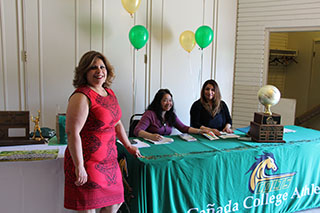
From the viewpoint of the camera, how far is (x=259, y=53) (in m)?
5.42

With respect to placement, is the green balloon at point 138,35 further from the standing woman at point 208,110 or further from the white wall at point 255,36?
the white wall at point 255,36

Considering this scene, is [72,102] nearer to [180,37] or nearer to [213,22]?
[180,37]

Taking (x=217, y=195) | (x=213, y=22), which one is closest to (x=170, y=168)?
(x=217, y=195)

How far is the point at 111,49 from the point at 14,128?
7.26 ft

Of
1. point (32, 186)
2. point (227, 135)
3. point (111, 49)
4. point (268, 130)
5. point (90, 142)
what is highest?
point (111, 49)

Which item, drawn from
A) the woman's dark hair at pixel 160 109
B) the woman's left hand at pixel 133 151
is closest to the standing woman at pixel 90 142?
the woman's left hand at pixel 133 151

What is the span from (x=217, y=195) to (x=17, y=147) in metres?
1.80

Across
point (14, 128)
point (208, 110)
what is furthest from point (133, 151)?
point (208, 110)

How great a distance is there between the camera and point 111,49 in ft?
14.3

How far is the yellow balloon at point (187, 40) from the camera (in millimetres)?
4547

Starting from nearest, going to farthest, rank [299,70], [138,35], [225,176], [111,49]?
[225,176]
[138,35]
[111,49]
[299,70]

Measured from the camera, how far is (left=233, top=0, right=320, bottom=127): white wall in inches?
197

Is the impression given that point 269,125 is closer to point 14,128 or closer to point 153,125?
point 153,125

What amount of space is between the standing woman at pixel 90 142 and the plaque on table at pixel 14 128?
99 cm
